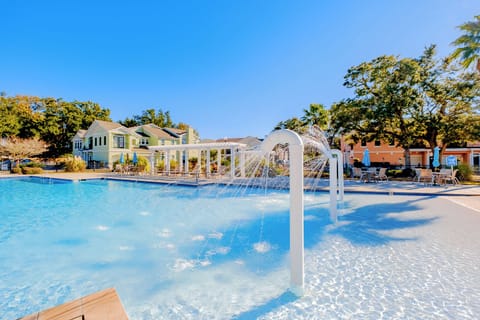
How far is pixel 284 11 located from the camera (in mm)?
12945

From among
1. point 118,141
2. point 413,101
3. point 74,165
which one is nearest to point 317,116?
point 413,101

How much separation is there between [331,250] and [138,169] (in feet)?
70.3

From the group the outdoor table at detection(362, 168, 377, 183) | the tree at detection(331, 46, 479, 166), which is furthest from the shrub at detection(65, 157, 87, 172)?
the outdoor table at detection(362, 168, 377, 183)

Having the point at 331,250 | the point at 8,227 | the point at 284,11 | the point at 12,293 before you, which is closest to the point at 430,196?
the point at 331,250

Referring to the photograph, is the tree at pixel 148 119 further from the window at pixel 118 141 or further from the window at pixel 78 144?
the window at pixel 118 141

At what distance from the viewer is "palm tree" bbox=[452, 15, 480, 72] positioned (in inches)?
417

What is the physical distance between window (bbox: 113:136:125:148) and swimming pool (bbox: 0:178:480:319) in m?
24.3

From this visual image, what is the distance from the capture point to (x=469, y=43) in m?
11.0

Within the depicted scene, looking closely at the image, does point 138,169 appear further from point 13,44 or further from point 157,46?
point 13,44

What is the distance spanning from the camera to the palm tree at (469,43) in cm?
1059

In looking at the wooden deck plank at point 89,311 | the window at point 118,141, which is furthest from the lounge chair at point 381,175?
the window at point 118,141

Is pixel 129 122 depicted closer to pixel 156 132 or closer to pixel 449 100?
pixel 156 132

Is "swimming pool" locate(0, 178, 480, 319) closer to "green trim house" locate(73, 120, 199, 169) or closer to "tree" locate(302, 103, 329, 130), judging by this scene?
"tree" locate(302, 103, 329, 130)

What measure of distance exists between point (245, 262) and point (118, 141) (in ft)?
106
